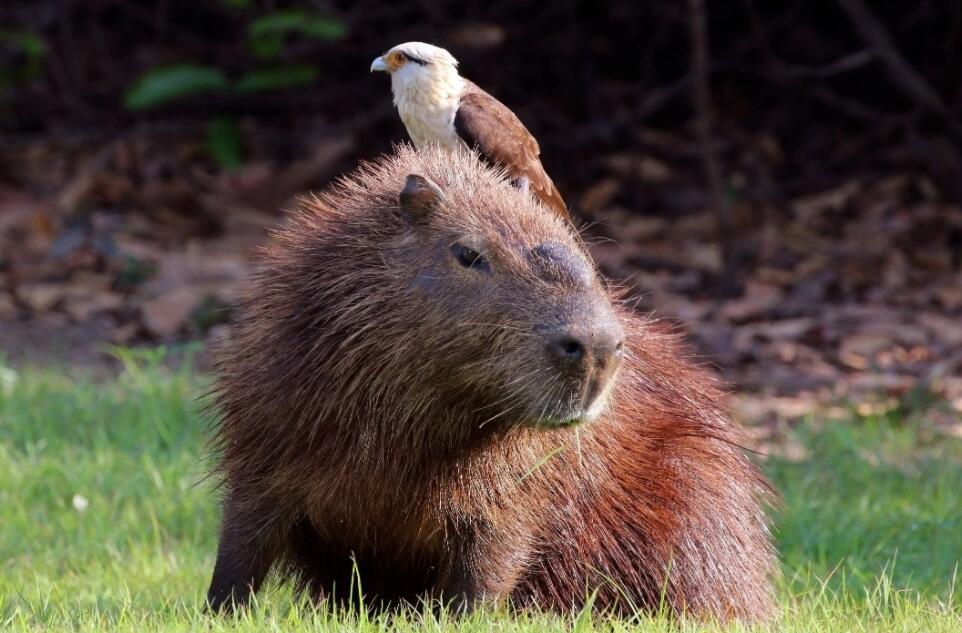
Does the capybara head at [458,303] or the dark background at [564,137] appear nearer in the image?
the capybara head at [458,303]

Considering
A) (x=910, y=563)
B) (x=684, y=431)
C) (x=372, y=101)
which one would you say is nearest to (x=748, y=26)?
(x=372, y=101)

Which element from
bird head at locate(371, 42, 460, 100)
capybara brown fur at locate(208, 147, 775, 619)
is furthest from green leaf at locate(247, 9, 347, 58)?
capybara brown fur at locate(208, 147, 775, 619)

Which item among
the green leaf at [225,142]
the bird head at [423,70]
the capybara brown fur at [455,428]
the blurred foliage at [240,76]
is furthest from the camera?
the green leaf at [225,142]

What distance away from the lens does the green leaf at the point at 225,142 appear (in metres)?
9.98

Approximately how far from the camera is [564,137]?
391 inches

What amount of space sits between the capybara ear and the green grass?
963 mm

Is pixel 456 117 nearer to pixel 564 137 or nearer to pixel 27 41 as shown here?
pixel 564 137

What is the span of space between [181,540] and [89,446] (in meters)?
0.98

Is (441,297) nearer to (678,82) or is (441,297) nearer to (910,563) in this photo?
(910,563)

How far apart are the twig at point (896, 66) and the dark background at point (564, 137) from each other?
0.02 meters

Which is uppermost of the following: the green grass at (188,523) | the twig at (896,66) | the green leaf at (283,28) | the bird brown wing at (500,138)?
the twig at (896,66)

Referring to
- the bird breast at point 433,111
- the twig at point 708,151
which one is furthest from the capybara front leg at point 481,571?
the twig at point 708,151

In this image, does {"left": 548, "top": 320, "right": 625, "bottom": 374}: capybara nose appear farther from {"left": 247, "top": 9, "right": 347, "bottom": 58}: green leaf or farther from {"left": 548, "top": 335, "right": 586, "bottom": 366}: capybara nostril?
{"left": 247, "top": 9, "right": 347, "bottom": 58}: green leaf

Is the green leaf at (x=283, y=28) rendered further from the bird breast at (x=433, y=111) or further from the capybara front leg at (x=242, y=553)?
the capybara front leg at (x=242, y=553)
